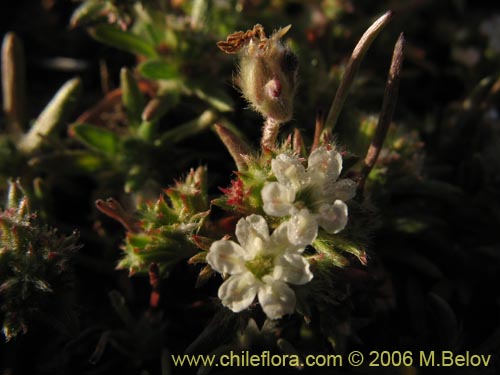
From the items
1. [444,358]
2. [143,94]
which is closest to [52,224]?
[143,94]

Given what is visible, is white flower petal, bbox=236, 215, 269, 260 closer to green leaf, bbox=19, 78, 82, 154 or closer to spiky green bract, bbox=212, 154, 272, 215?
spiky green bract, bbox=212, 154, 272, 215

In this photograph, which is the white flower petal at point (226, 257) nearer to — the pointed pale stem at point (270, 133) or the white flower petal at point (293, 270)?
the white flower petal at point (293, 270)

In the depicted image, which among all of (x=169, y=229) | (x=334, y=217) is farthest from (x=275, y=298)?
(x=169, y=229)

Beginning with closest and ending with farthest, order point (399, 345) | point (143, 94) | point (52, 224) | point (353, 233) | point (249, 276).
→ point (249, 276) < point (353, 233) < point (399, 345) < point (52, 224) < point (143, 94)

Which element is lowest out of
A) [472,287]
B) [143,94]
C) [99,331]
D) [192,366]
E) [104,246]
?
[192,366]

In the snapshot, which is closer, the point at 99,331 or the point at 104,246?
the point at 99,331

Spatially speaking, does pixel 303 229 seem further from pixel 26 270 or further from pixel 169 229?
pixel 26 270

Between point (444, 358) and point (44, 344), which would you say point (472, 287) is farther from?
point (44, 344)
